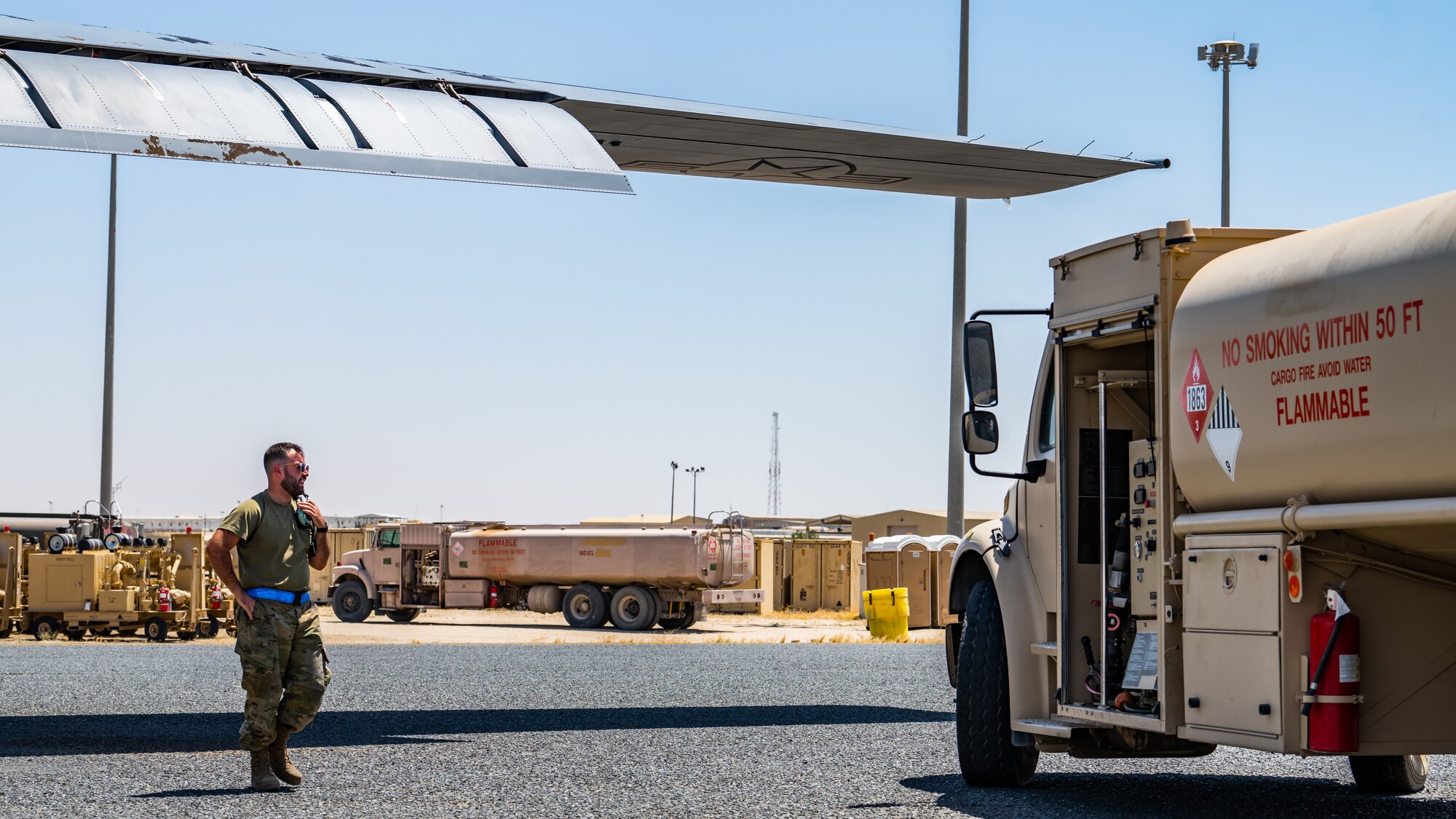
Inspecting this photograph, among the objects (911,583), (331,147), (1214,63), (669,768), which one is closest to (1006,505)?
(669,768)

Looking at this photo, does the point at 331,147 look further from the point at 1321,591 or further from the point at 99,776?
the point at 1321,591

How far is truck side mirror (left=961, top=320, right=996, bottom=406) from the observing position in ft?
29.6

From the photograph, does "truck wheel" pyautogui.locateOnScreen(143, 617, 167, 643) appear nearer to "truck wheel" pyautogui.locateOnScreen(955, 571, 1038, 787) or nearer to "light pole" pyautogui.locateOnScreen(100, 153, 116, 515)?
"light pole" pyautogui.locateOnScreen(100, 153, 116, 515)

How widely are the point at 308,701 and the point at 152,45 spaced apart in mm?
6443

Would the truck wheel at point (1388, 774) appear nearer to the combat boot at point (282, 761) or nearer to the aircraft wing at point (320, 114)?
the combat boot at point (282, 761)

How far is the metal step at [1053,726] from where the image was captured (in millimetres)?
8680

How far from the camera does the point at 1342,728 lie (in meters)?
6.71

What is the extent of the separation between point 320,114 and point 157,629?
19372 mm

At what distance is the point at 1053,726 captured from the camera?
879cm

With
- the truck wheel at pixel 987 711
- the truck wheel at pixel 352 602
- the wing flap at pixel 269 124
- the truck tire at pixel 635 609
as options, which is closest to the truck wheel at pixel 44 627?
the truck wheel at pixel 352 602

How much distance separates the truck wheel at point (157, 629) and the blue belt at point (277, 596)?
70.4ft

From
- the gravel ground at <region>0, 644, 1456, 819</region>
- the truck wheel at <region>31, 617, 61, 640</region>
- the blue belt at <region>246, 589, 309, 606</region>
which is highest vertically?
the blue belt at <region>246, 589, 309, 606</region>

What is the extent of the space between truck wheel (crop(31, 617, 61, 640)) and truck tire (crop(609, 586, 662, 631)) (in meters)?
12.4

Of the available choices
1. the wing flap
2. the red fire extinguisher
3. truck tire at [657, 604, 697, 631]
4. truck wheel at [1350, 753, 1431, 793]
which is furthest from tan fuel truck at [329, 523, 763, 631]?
the red fire extinguisher
